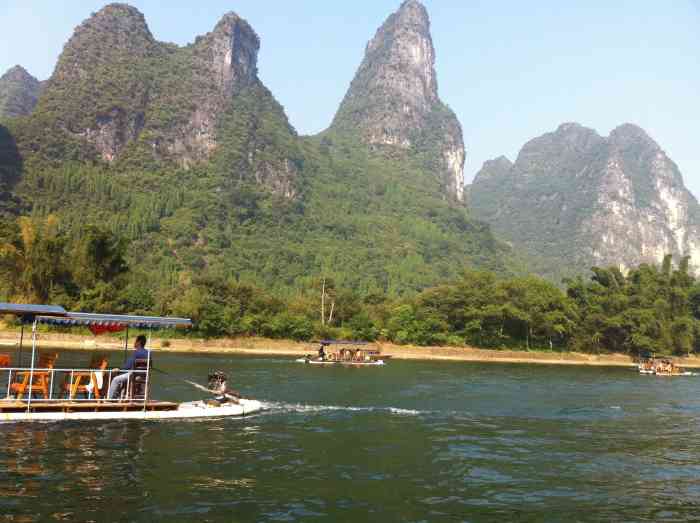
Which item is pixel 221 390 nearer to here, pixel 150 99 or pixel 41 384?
pixel 41 384

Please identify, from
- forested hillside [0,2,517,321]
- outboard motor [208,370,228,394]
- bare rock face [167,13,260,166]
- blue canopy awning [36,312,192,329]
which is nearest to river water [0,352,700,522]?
outboard motor [208,370,228,394]

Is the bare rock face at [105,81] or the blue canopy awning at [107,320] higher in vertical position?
the bare rock face at [105,81]

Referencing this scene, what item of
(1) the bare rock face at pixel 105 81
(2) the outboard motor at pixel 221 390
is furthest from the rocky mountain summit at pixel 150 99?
(2) the outboard motor at pixel 221 390

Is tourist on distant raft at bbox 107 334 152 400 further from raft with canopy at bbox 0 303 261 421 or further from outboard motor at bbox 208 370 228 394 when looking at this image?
outboard motor at bbox 208 370 228 394

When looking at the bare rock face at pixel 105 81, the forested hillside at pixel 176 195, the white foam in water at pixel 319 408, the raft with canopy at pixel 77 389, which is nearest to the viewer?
the raft with canopy at pixel 77 389

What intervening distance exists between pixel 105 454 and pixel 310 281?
322 feet

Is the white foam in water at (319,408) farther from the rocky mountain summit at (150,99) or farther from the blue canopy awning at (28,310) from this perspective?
the rocky mountain summit at (150,99)

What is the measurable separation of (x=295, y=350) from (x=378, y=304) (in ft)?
80.1

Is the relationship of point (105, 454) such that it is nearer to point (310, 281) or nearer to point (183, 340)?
point (183, 340)

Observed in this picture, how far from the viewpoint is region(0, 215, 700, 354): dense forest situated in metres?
71.7

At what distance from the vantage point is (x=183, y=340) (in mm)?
71750

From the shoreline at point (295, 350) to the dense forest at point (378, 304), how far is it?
207 cm

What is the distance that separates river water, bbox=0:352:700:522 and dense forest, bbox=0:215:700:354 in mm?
45867

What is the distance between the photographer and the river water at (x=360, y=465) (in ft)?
45.4
